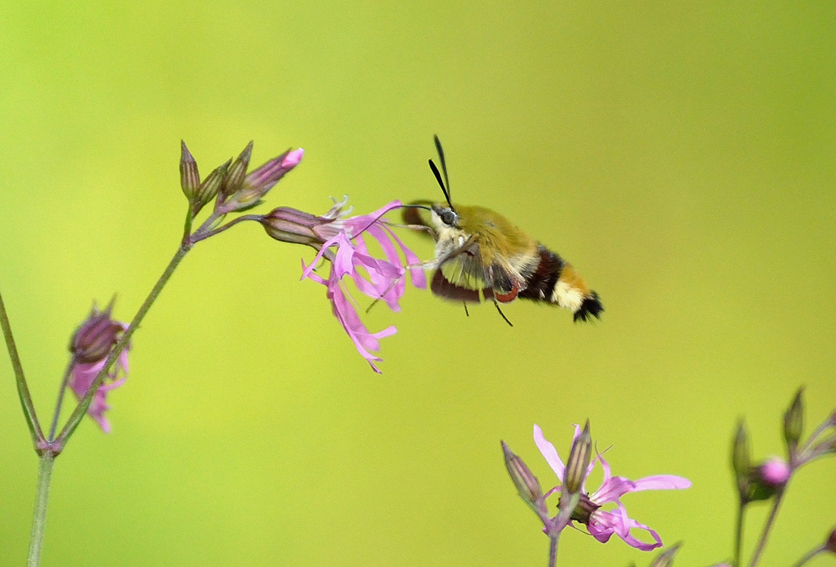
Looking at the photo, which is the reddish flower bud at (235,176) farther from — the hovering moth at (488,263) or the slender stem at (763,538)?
the slender stem at (763,538)

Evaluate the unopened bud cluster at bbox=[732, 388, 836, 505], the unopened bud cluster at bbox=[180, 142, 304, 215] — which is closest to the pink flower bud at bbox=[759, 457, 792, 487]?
the unopened bud cluster at bbox=[732, 388, 836, 505]

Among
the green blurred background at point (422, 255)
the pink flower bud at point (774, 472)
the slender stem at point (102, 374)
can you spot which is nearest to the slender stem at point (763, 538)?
the pink flower bud at point (774, 472)

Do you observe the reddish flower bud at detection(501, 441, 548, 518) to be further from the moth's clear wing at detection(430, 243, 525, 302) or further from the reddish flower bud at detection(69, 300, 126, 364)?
the reddish flower bud at detection(69, 300, 126, 364)

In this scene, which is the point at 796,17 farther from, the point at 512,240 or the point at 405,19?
the point at 512,240

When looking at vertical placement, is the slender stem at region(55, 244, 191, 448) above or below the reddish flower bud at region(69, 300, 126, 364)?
below

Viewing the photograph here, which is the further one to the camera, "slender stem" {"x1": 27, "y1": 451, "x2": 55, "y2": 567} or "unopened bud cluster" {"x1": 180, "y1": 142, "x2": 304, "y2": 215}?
"unopened bud cluster" {"x1": 180, "y1": 142, "x2": 304, "y2": 215}

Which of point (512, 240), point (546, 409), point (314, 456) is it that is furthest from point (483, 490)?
point (512, 240)
